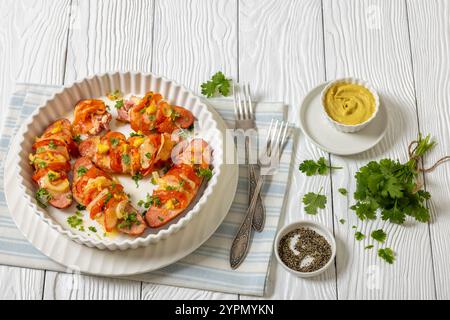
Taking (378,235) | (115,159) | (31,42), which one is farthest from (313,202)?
(31,42)

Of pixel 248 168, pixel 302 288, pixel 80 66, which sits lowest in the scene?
pixel 302 288

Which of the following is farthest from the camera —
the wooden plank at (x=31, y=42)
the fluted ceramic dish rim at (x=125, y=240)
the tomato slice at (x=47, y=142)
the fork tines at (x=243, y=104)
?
the wooden plank at (x=31, y=42)

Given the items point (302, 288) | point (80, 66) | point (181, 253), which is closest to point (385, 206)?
point (302, 288)

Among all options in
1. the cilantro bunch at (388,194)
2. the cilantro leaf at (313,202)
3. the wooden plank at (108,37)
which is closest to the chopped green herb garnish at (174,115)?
the wooden plank at (108,37)

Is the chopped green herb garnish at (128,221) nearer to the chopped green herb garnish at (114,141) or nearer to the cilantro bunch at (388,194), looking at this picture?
the chopped green herb garnish at (114,141)

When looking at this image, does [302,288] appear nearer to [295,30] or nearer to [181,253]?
[181,253]

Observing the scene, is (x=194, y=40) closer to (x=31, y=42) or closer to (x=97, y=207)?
(x=31, y=42)

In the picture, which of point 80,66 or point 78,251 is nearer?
point 78,251
